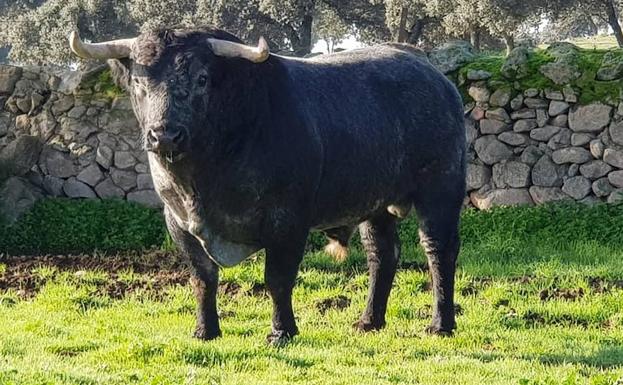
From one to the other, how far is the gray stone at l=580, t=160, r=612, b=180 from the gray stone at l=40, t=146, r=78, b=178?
6.90 m

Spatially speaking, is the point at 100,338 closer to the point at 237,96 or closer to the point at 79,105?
the point at 237,96

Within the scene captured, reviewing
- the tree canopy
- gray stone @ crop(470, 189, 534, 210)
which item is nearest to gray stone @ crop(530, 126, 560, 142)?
gray stone @ crop(470, 189, 534, 210)

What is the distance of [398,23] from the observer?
2422 centimetres

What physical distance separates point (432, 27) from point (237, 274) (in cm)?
1762

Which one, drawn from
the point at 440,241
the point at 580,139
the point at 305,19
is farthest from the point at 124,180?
the point at 305,19

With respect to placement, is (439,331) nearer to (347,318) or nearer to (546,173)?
(347,318)

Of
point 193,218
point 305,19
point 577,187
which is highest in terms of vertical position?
point 305,19

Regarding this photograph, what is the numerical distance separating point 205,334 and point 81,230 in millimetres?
5833

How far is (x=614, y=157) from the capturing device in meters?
12.6

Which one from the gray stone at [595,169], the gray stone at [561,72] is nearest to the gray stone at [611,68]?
the gray stone at [561,72]

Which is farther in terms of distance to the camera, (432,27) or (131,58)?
(432,27)

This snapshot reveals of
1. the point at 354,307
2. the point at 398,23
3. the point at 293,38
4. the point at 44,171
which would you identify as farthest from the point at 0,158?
the point at 293,38

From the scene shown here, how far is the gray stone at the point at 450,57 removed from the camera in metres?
13.5

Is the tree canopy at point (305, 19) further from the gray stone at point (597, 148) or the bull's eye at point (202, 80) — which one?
the bull's eye at point (202, 80)
